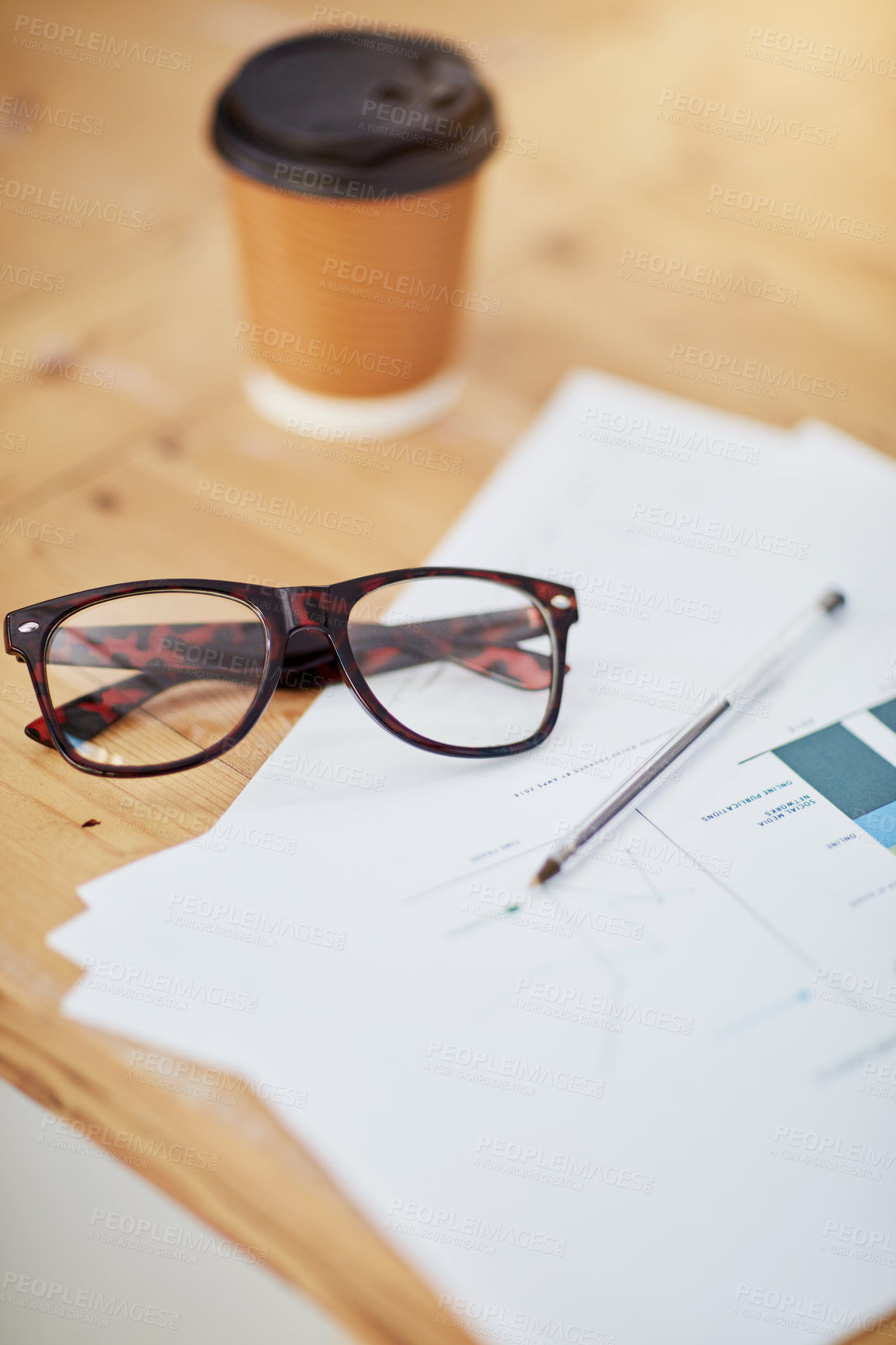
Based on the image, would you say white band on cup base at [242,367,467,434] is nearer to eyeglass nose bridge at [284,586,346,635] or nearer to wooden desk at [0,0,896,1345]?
wooden desk at [0,0,896,1345]

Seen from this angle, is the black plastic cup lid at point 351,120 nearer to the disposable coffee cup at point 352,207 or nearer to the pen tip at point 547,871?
the disposable coffee cup at point 352,207

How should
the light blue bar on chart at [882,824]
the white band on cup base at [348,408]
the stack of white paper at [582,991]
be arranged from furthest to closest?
the white band on cup base at [348,408] → the light blue bar on chart at [882,824] → the stack of white paper at [582,991]

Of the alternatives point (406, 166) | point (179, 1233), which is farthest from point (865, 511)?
point (179, 1233)

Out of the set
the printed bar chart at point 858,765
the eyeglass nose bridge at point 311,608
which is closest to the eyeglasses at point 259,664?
the eyeglass nose bridge at point 311,608

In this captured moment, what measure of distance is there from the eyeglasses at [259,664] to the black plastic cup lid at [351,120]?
0.21 metres

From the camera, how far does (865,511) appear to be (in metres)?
0.62

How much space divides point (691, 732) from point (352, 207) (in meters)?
0.33

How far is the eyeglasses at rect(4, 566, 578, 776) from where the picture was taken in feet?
1.57

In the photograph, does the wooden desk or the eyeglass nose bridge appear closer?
the wooden desk

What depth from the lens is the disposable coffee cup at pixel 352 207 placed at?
1.71 ft

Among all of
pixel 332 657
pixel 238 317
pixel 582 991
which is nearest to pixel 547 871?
pixel 582 991

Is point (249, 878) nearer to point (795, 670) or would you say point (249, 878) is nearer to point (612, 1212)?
point (612, 1212)

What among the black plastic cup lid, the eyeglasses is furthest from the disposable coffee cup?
the eyeglasses

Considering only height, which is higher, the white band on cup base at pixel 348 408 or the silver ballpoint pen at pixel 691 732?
the silver ballpoint pen at pixel 691 732
